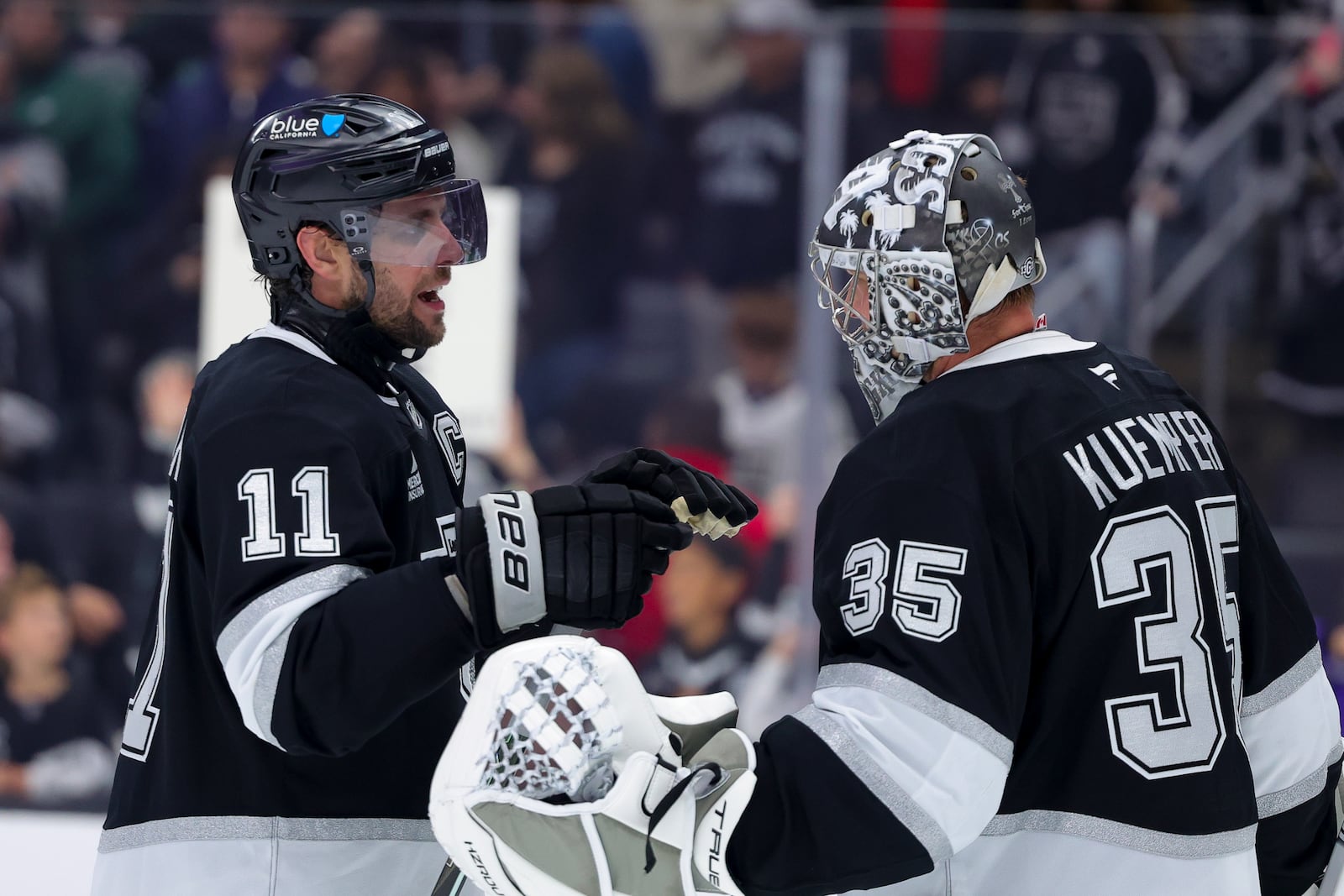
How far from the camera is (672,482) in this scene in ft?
6.70

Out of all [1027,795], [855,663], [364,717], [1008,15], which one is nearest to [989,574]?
[855,663]

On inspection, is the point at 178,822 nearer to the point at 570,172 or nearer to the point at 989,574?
the point at 989,574

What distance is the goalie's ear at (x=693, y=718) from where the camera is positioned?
181 cm

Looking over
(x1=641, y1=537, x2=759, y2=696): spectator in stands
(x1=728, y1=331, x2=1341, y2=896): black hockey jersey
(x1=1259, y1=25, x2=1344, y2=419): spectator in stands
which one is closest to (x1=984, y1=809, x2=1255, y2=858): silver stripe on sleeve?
(x1=728, y1=331, x2=1341, y2=896): black hockey jersey

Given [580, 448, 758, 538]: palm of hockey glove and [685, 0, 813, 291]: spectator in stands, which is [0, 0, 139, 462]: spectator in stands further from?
[580, 448, 758, 538]: palm of hockey glove

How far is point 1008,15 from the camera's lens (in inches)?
200

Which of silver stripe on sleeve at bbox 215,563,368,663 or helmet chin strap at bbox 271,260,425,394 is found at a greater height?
helmet chin strap at bbox 271,260,425,394

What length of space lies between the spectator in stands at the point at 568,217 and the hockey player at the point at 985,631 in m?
2.91

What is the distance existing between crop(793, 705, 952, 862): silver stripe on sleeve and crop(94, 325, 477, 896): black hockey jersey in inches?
18.2

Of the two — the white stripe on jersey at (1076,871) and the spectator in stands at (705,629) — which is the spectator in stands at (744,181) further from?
the white stripe on jersey at (1076,871)

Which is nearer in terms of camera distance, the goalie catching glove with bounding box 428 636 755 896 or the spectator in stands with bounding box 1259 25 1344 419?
the goalie catching glove with bounding box 428 636 755 896

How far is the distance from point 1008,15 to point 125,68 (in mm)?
2879

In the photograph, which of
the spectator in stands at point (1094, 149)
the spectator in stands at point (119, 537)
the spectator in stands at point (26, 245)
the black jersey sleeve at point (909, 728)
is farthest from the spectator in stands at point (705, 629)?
the black jersey sleeve at point (909, 728)

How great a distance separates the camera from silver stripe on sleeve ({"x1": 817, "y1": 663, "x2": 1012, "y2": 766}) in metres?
1.68
